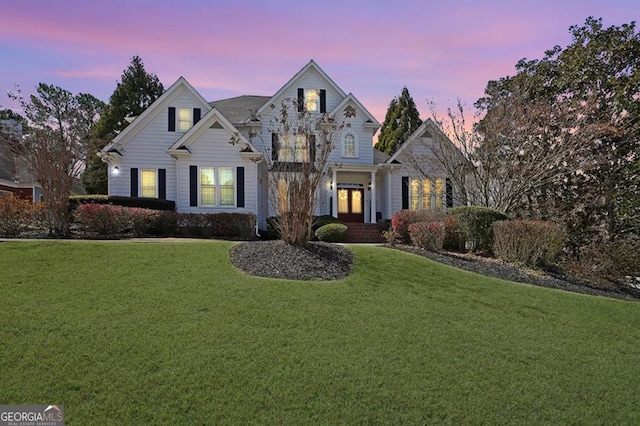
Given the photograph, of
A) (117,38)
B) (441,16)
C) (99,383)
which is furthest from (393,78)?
(99,383)

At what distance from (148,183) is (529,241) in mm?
16417

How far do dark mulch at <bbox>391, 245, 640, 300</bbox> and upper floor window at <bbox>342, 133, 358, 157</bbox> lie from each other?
1154cm

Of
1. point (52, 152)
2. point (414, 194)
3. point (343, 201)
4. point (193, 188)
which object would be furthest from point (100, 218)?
point (414, 194)

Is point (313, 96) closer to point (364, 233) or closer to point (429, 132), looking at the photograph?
point (429, 132)

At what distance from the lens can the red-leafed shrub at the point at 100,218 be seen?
44.3 feet

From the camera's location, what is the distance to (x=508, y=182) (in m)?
15.7

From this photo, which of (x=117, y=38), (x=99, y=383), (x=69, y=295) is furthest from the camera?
(x=117, y=38)

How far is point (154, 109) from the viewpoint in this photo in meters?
20.2

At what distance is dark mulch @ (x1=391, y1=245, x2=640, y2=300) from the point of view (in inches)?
391

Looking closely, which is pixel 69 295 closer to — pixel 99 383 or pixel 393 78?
pixel 99 383

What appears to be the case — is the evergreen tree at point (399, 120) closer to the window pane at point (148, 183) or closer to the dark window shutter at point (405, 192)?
the dark window shutter at point (405, 192)

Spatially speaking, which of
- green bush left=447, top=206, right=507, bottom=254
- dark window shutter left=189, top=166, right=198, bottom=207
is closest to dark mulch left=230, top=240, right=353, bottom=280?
green bush left=447, top=206, right=507, bottom=254

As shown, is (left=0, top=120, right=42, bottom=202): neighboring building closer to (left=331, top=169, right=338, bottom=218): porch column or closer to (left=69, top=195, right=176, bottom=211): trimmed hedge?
(left=69, top=195, right=176, bottom=211): trimmed hedge

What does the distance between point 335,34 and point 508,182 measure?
861 cm
